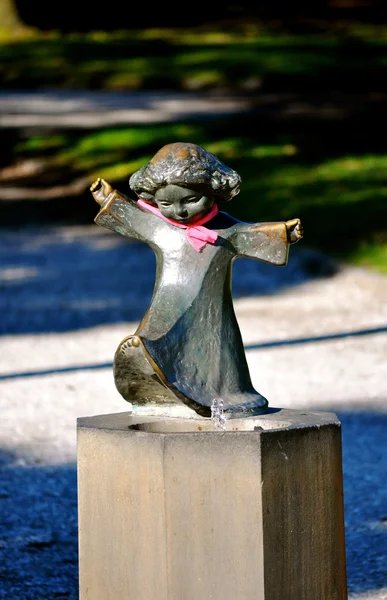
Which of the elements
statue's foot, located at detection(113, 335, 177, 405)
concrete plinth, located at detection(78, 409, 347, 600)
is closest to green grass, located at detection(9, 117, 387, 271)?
statue's foot, located at detection(113, 335, 177, 405)

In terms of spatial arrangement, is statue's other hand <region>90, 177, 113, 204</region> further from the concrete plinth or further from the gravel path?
the gravel path

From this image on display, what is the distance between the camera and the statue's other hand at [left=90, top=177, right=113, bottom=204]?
3644 mm

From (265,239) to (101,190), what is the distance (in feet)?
1.70

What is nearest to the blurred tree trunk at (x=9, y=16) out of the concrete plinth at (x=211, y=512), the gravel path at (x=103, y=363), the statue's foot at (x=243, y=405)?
the gravel path at (x=103, y=363)

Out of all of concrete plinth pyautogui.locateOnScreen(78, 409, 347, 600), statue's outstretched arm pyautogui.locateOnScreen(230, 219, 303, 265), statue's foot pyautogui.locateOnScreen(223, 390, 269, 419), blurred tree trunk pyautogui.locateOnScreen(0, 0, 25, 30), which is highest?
blurred tree trunk pyautogui.locateOnScreen(0, 0, 25, 30)

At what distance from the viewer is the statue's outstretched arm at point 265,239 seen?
3531 millimetres

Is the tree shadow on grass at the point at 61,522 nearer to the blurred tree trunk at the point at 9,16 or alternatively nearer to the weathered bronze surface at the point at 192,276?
the weathered bronze surface at the point at 192,276

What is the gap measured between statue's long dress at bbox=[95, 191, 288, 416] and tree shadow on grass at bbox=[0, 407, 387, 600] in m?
1.26

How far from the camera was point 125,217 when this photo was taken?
3609mm

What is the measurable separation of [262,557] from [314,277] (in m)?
7.55

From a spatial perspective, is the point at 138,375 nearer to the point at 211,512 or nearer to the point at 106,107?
the point at 211,512

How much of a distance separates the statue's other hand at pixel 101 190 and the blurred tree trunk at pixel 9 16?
86.1ft

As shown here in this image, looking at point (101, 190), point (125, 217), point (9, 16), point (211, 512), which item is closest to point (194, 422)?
point (211, 512)

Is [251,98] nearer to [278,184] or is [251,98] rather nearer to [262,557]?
[278,184]
